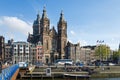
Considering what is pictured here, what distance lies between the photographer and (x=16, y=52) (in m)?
185

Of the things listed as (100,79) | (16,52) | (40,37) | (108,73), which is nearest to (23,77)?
(100,79)

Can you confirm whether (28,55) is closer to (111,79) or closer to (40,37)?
(40,37)

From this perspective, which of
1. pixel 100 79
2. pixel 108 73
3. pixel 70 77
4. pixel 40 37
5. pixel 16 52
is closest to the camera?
pixel 70 77

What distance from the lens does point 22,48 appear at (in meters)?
186

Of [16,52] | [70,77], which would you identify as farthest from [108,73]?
[16,52]

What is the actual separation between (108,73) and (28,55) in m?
88.3

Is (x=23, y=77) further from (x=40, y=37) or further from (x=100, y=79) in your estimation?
(x=40, y=37)

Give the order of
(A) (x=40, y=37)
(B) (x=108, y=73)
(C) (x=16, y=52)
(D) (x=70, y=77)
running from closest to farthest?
(D) (x=70, y=77)
(B) (x=108, y=73)
(C) (x=16, y=52)
(A) (x=40, y=37)

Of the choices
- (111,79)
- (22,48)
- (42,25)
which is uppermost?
(42,25)

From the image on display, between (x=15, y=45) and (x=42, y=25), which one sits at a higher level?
(x=42, y=25)

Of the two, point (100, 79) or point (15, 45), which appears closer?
point (100, 79)

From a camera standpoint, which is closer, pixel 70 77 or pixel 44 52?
pixel 70 77

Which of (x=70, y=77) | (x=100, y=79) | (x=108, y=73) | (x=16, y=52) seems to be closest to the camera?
(x=70, y=77)

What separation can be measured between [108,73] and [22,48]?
88.0m
